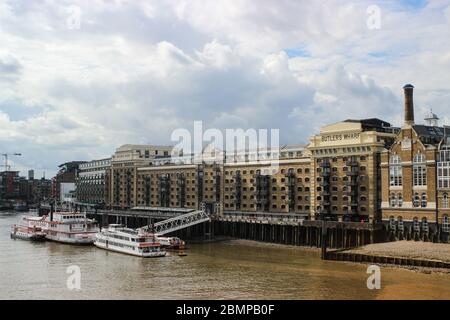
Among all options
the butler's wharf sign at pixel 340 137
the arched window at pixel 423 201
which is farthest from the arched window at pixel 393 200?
the butler's wharf sign at pixel 340 137

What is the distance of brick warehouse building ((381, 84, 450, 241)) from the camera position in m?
86.4

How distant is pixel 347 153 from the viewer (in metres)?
102

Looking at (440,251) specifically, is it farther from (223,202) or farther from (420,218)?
(223,202)

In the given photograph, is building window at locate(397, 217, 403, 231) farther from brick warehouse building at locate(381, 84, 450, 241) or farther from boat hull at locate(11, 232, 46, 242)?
boat hull at locate(11, 232, 46, 242)

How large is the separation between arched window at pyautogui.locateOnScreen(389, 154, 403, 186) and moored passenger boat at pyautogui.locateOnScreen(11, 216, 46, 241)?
68810 millimetres

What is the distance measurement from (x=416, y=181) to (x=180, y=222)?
48194 mm

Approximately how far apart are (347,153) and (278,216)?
20.2m

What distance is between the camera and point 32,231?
119m

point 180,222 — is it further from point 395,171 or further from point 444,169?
point 444,169

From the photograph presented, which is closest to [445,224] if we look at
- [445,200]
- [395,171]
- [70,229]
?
[445,200]

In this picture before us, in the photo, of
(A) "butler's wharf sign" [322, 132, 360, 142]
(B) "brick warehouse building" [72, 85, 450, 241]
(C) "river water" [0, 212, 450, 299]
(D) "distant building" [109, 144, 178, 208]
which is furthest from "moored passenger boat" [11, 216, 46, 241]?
(A) "butler's wharf sign" [322, 132, 360, 142]

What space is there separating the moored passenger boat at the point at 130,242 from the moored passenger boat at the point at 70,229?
652cm

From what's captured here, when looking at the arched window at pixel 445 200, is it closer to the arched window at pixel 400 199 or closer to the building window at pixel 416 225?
the building window at pixel 416 225
